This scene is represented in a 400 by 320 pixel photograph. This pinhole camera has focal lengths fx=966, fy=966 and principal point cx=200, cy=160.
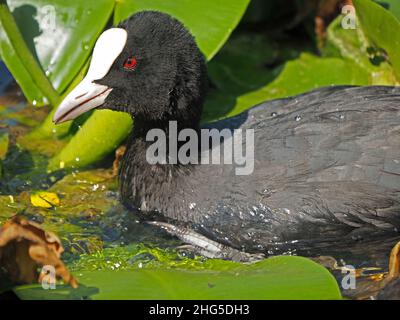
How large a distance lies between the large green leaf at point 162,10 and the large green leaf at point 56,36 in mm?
213

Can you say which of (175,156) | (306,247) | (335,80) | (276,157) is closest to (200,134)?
(175,156)

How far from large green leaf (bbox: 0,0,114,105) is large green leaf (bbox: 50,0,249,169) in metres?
0.21

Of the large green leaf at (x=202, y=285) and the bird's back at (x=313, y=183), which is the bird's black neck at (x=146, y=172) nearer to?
the bird's back at (x=313, y=183)

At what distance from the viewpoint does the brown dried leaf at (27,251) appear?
439cm

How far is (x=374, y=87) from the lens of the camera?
18.9 ft

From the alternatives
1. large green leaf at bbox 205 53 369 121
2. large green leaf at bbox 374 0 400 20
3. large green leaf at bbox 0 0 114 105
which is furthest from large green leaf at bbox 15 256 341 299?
large green leaf at bbox 374 0 400 20

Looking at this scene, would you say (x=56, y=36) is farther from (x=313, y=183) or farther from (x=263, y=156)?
(x=313, y=183)

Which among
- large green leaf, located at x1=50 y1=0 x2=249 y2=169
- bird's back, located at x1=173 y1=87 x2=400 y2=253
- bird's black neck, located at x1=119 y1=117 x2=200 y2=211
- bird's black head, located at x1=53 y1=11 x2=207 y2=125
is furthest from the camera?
large green leaf, located at x1=50 y1=0 x2=249 y2=169

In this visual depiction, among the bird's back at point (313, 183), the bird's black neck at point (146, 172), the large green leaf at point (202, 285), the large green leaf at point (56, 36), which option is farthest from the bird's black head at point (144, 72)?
the large green leaf at point (202, 285)

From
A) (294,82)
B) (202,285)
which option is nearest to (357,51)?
(294,82)

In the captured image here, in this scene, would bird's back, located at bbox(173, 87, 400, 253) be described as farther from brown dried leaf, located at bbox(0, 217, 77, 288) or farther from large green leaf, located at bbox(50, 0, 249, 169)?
brown dried leaf, located at bbox(0, 217, 77, 288)

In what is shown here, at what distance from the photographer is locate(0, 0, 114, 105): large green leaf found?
6188 mm

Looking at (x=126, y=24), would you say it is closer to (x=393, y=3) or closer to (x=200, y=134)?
(x=200, y=134)

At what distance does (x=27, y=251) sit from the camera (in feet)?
14.8
